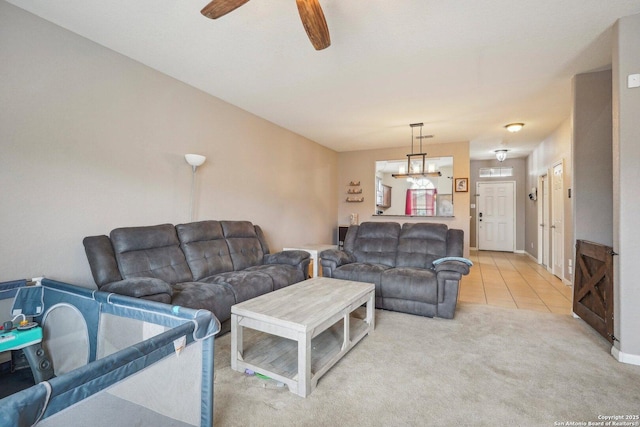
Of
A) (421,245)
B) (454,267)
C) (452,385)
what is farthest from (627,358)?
Result: (421,245)

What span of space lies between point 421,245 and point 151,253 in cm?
305

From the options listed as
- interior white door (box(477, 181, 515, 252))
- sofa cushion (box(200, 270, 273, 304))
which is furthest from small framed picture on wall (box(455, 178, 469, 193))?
sofa cushion (box(200, 270, 273, 304))

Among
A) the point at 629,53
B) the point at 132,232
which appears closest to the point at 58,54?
the point at 132,232

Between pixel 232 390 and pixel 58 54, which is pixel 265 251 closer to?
pixel 232 390

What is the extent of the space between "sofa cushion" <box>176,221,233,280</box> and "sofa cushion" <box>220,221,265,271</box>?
0.08 m

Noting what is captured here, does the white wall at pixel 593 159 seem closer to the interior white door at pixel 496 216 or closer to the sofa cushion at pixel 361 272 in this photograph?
the sofa cushion at pixel 361 272

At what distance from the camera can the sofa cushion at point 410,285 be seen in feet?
10.2

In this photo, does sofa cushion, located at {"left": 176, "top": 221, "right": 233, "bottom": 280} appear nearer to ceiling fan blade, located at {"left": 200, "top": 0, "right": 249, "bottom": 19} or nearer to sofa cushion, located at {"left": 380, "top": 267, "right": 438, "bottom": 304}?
sofa cushion, located at {"left": 380, "top": 267, "right": 438, "bottom": 304}

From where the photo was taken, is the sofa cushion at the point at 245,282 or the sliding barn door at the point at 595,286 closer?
the sliding barn door at the point at 595,286

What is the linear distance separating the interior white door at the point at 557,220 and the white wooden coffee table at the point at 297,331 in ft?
13.3

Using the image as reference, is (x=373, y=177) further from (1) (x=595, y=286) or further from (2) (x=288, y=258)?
(1) (x=595, y=286)

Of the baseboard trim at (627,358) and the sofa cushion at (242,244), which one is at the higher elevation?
the sofa cushion at (242,244)

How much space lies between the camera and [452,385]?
1.90 metres

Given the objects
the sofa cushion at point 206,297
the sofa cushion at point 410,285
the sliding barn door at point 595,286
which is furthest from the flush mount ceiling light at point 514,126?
A: the sofa cushion at point 206,297
